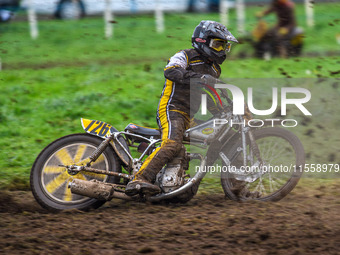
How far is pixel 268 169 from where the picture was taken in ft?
19.6

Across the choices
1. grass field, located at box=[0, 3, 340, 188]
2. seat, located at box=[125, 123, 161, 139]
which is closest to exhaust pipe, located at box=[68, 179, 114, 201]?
seat, located at box=[125, 123, 161, 139]

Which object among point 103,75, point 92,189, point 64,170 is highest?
point 103,75

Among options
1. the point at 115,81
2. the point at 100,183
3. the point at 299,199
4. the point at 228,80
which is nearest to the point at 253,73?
the point at 228,80

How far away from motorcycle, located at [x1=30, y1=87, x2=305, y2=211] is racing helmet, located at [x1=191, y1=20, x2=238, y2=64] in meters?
0.60

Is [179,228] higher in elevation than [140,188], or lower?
lower

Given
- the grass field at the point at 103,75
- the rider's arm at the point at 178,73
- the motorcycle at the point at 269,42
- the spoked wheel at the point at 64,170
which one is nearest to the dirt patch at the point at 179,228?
the spoked wheel at the point at 64,170

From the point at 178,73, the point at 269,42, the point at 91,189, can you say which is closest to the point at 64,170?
the point at 91,189

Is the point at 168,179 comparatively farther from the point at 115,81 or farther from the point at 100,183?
the point at 115,81

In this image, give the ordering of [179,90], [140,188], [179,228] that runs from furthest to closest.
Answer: [179,90] → [140,188] → [179,228]

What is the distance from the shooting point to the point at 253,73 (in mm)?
10906

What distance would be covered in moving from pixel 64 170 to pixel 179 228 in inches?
66.1

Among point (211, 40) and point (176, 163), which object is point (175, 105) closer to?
point (176, 163)

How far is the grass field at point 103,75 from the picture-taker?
8.62 m

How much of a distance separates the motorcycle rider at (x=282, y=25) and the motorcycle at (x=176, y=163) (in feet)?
20.1
